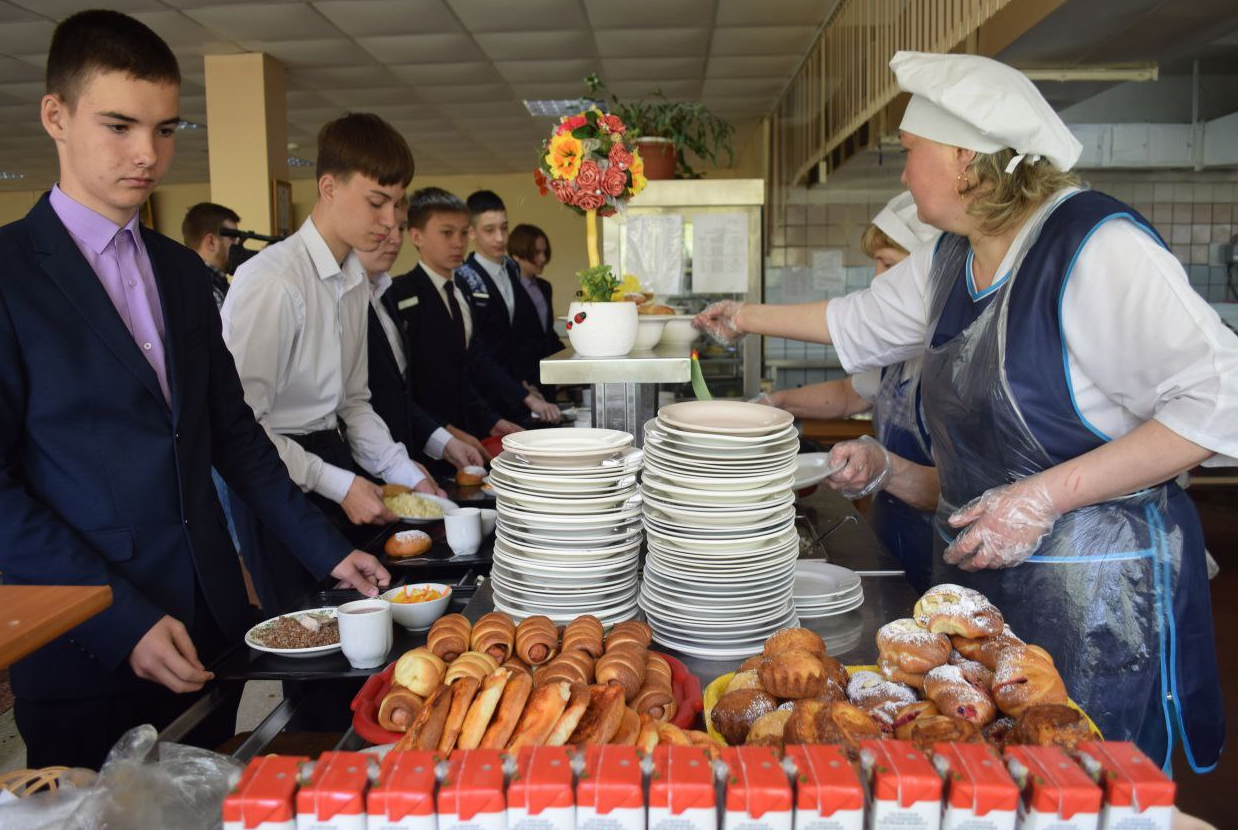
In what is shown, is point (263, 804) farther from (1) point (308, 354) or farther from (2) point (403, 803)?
(1) point (308, 354)

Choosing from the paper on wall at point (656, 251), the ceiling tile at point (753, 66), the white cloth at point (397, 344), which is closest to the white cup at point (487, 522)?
the white cloth at point (397, 344)

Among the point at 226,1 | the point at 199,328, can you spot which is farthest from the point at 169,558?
the point at 226,1

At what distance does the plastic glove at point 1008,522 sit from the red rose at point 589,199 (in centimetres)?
103

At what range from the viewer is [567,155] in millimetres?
2062

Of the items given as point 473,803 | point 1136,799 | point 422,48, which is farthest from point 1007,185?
point 422,48

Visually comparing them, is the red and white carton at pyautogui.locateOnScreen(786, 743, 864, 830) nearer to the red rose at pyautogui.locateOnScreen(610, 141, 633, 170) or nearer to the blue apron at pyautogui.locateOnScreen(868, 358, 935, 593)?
the red rose at pyautogui.locateOnScreen(610, 141, 633, 170)

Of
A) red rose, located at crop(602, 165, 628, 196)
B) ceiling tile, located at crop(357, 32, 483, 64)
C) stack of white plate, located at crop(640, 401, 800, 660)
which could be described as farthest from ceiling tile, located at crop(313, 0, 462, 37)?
stack of white plate, located at crop(640, 401, 800, 660)

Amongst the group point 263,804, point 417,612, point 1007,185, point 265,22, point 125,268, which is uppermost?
point 265,22

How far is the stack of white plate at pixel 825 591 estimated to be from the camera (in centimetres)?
156

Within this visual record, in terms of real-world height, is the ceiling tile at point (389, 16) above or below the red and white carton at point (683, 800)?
above

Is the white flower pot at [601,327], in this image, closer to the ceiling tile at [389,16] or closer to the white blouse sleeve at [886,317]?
the white blouse sleeve at [886,317]

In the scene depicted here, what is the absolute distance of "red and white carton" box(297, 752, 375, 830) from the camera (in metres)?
0.69

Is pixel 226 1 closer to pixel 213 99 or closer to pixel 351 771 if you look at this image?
pixel 213 99

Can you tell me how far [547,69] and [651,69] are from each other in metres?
0.75
